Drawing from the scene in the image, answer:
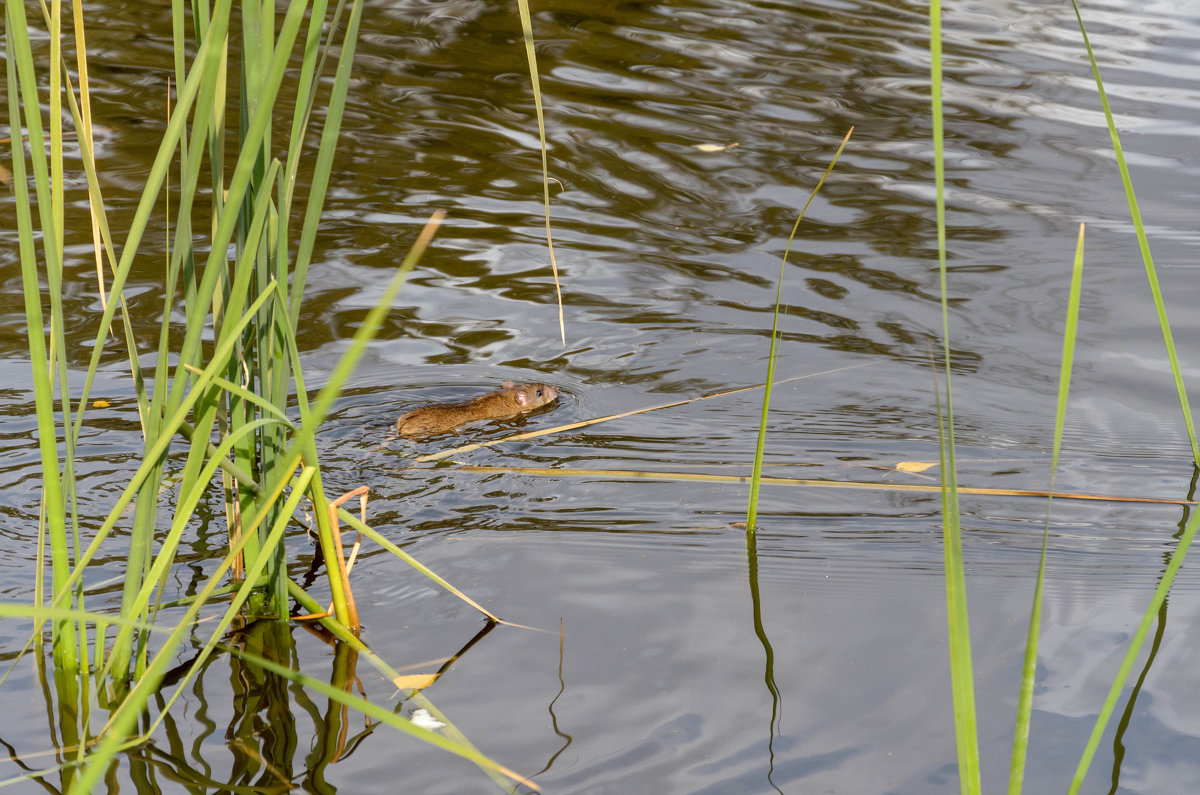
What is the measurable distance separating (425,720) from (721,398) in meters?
2.42

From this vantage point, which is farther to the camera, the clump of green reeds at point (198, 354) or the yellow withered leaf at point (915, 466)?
the yellow withered leaf at point (915, 466)

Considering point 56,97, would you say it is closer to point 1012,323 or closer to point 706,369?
point 706,369

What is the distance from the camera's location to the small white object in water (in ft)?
9.28

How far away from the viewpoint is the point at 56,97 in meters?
2.47

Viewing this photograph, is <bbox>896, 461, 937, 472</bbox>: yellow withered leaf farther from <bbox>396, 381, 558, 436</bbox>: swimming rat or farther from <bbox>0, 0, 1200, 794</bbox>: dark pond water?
<bbox>396, 381, 558, 436</bbox>: swimming rat

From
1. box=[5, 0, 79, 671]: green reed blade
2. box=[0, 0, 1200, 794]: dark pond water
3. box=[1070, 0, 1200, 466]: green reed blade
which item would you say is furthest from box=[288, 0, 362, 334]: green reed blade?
box=[1070, 0, 1200, 466]: green reed blade

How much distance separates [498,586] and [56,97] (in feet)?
5.84

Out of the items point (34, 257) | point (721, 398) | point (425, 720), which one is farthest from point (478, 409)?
point (34, 257)

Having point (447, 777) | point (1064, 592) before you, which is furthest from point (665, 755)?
point (1064, 592)

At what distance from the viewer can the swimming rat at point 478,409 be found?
473 centimetres

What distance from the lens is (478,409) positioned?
4.91 metres

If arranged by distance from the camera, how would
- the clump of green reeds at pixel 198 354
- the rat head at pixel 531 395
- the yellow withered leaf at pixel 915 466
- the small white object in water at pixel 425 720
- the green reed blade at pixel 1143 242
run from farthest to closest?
1. the rat head at pixel 531 395
2. the yellow withered leaf at pixel 915 466
3. the small white object in water at pixel 425 720
4. the green reed blade at pixel 1143 242
5. the clump of green reeds at pixel 198 354

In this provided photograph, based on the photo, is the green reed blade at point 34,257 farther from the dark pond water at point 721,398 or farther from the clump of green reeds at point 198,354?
the dark pond water at point 721,398

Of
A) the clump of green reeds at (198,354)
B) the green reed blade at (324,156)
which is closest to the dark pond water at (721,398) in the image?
the clump of green reeds at (198,354)
